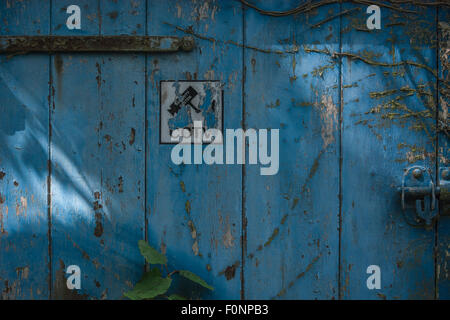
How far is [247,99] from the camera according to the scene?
4.50 ft

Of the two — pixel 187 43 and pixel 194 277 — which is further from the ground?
pixel 187 43

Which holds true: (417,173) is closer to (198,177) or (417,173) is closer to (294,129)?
(294,129)

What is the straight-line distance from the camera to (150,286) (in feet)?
4.22

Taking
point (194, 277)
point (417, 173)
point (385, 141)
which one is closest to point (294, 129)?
point (385, 141)

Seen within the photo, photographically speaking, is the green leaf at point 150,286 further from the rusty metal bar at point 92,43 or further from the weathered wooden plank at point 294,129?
the rusty metal bar at point 92,43

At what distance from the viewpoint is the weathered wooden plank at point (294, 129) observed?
1370 millimetres

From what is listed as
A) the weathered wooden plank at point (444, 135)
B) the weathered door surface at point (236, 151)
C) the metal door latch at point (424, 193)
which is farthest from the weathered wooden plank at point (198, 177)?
the weathered wooden plank at point (444, 135)

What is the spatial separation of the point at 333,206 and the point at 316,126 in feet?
0.94

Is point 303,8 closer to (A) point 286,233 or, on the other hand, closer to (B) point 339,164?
(B) point 339,164

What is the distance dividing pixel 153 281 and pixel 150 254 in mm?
104

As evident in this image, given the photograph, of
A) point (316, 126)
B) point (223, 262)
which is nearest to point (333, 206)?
point (316, 126)

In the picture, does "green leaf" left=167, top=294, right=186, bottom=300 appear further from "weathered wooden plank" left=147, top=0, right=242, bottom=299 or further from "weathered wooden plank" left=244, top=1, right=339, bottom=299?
"weathered wooden plank" left=244, top=1, right=339, bottom=299

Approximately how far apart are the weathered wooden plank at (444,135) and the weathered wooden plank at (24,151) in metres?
1.38

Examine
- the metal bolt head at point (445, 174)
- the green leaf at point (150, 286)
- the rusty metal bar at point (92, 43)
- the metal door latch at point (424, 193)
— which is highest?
the rusty metal bar at point (92, 43)
